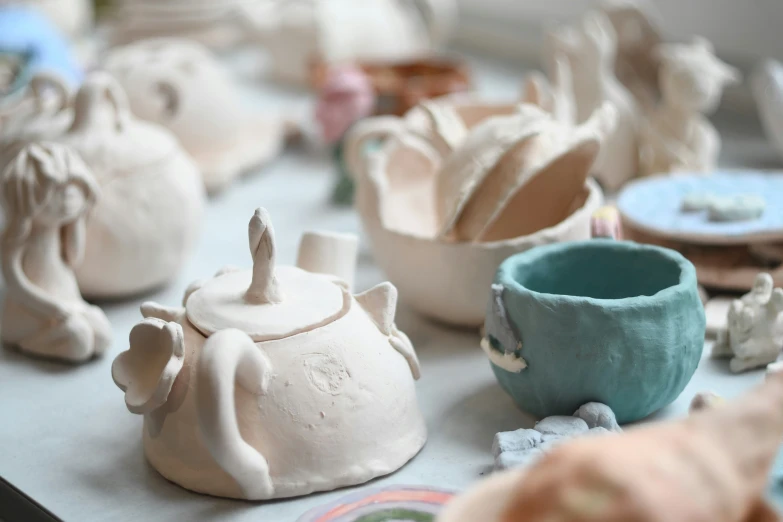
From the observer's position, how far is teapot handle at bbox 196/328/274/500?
30.7 inches

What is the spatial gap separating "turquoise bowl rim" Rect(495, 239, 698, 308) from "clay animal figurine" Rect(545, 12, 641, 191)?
0.53 meters

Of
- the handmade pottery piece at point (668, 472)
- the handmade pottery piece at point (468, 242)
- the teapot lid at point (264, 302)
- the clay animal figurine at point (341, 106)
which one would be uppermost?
the handmade pottery piece at point (668, 472)

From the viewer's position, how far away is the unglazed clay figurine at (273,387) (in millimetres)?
838

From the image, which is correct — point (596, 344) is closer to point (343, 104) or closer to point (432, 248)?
point (432, 248)

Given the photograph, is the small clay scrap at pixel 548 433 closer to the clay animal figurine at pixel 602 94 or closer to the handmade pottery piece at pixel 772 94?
the clay animal figurine at pixel 602 94

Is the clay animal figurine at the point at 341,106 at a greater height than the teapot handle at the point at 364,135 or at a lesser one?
lesser

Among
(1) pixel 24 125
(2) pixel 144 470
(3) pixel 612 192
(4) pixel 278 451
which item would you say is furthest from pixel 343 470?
(3) pixel 612 192

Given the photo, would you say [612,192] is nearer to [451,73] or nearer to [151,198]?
[451,73]

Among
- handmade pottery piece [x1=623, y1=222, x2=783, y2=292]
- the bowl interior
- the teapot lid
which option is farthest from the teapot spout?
handmade pottery piece [x1=623, y1=222, x2=783, y2=292]

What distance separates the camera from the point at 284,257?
1410 mm

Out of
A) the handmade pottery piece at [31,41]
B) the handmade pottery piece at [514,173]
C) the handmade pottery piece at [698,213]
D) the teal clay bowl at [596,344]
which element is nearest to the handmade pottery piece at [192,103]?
the handmade pottery piece at [31,41]

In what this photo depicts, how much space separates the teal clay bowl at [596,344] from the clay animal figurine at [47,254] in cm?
49

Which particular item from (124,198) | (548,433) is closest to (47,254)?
(124,198)

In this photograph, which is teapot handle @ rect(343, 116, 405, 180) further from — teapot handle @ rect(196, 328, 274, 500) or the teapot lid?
teapot handle @ rect(196, 328, 274, 500)
